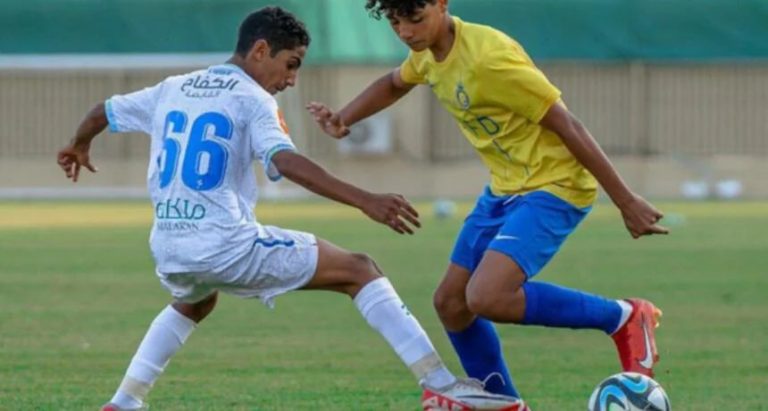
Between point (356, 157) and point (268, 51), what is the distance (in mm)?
29588

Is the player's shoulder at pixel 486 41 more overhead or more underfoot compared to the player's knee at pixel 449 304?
more overhead

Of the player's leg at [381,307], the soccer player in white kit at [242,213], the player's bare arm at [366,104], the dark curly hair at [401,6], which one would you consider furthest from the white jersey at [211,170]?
the player's bare arm at [366,104]

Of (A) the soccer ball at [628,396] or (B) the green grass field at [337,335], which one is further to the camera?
(B) the green grass field at [337,335]

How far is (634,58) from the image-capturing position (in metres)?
30.6

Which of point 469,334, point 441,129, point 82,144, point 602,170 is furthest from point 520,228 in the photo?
point 441,129

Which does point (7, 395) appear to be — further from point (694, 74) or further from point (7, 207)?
point (694, 74)

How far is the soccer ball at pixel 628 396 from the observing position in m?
7.36

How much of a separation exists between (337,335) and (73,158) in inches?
163

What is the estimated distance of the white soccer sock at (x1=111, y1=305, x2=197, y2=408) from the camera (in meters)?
7.66

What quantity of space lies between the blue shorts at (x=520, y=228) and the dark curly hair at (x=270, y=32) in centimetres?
112

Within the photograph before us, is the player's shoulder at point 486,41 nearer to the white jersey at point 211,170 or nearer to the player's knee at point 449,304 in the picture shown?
the white jersey at point 211,170

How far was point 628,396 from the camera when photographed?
7363 millimetres

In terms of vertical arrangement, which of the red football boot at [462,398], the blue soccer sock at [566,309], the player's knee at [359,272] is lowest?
the red football boot at [462,398]

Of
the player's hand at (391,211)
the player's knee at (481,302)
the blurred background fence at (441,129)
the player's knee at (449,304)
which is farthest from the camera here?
the blurred background fence at (441,129)
